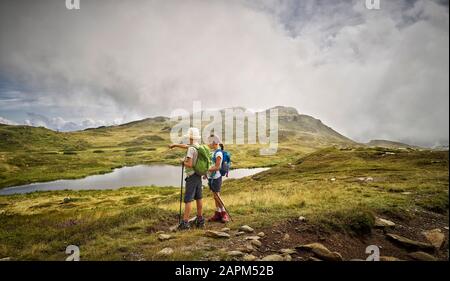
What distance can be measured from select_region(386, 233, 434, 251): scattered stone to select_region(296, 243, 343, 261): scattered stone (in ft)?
8.74

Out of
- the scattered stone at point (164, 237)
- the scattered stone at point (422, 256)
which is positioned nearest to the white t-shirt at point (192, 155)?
the scattered stone at point (164, 237)

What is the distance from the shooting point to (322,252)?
6.73 meters

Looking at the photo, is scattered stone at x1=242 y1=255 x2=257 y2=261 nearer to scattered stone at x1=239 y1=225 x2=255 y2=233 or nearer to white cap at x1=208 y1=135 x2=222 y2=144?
scattered stone at x1=239 y1=225 x2=255 y2=233

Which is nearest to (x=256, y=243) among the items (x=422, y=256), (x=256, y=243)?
(x=256, y=243)

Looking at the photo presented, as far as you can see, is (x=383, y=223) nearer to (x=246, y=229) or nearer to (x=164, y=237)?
(x=246, y=229)

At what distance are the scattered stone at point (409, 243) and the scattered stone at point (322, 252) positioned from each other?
266 cm

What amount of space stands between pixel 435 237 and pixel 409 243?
1.29 meters

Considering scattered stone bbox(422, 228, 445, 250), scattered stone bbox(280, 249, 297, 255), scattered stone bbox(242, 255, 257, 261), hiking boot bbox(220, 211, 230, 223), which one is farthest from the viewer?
hiking boot bbox(220, 211, 230, 223)

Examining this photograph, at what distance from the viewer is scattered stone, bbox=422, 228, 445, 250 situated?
25.7ft

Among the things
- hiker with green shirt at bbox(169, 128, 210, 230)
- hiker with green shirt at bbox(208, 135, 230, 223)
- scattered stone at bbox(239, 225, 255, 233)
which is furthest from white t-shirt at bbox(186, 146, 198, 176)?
scattered stone at bbox(239, 225, 255, 233)

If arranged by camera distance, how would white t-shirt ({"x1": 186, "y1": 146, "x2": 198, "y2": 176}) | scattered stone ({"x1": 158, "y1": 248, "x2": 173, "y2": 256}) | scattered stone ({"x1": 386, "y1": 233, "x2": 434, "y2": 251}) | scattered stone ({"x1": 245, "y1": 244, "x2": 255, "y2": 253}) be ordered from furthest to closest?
white t-shirt ({"x1": 186, "y1": 146, "x2": 198, "y2": 176}), scattered stone ({"x1": 386, "y1": 233, "x2": 434, "y2": 251}), scattered stone ({"x1": 245, "y1": 244, "x2": 255, "y2": 253}), scattered stone ({"x1": 158, "y1": 248, "x2": 173, "y2": 256})
